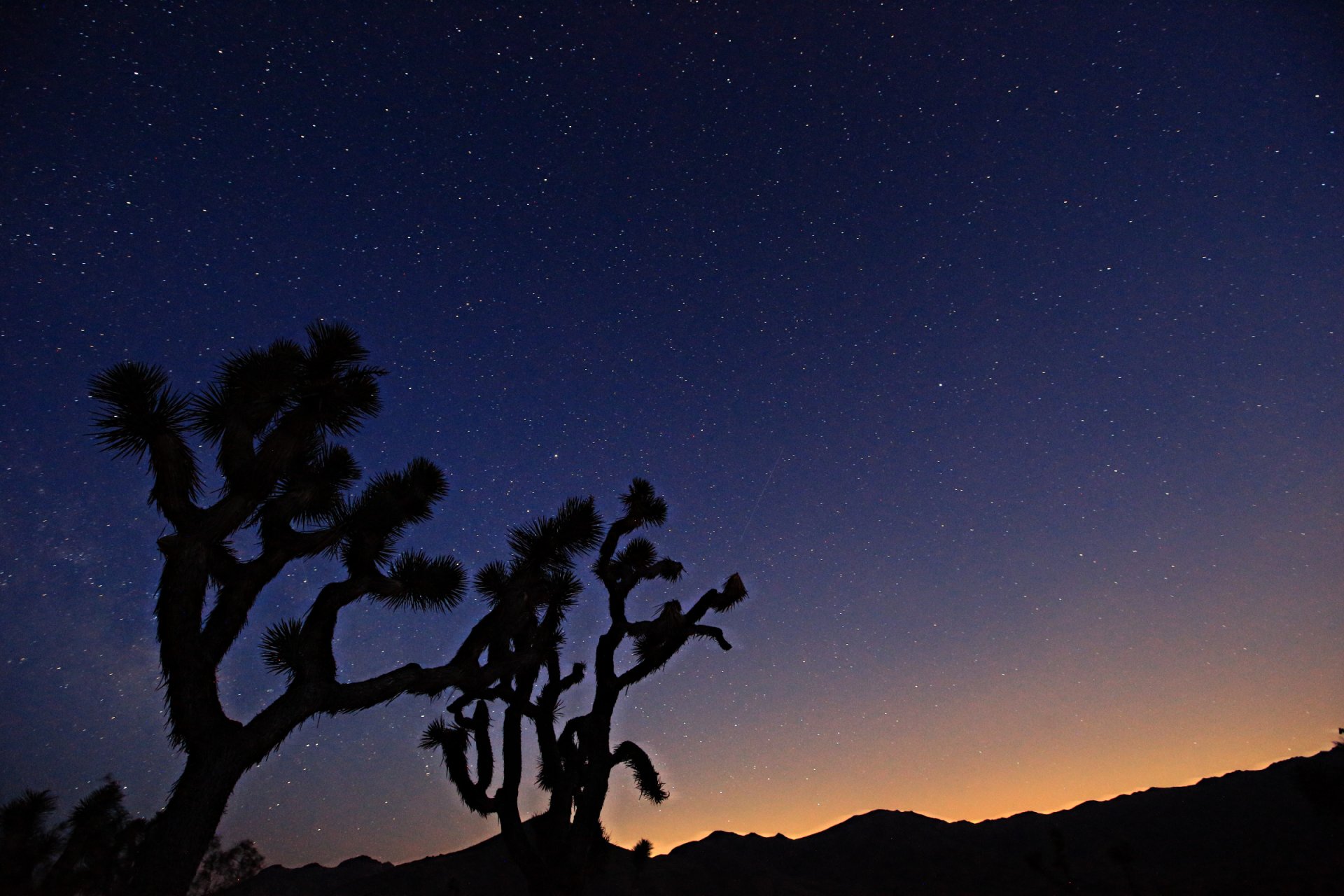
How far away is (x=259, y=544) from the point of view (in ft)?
23.7

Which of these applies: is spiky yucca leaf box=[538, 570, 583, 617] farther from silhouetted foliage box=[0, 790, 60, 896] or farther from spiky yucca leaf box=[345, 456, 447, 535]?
silhouetted foliage box=[0, 790, 60, 896]

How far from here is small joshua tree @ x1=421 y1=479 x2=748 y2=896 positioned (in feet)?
31.1

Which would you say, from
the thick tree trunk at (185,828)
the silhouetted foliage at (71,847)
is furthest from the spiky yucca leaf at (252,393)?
the silhouetted foliage at (71,847)

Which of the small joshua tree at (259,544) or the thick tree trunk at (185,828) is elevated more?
the small joshua tree at (259,544)

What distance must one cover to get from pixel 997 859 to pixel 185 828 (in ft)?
296

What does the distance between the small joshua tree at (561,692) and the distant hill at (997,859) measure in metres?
42.6

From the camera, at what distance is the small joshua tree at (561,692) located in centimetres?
948

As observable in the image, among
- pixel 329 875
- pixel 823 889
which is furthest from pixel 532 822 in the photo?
pixel 329 875

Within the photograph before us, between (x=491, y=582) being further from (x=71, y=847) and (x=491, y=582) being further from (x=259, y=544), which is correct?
(x=71, y=847)

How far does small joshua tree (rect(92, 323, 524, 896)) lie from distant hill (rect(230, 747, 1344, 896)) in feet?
156

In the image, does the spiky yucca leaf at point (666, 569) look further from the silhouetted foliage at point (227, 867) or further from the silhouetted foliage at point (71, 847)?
the silhouetted foliage at point (227, 867)

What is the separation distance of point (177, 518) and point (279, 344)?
232 cm

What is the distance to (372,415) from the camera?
8102mm

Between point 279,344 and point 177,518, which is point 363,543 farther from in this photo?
point 279,344
